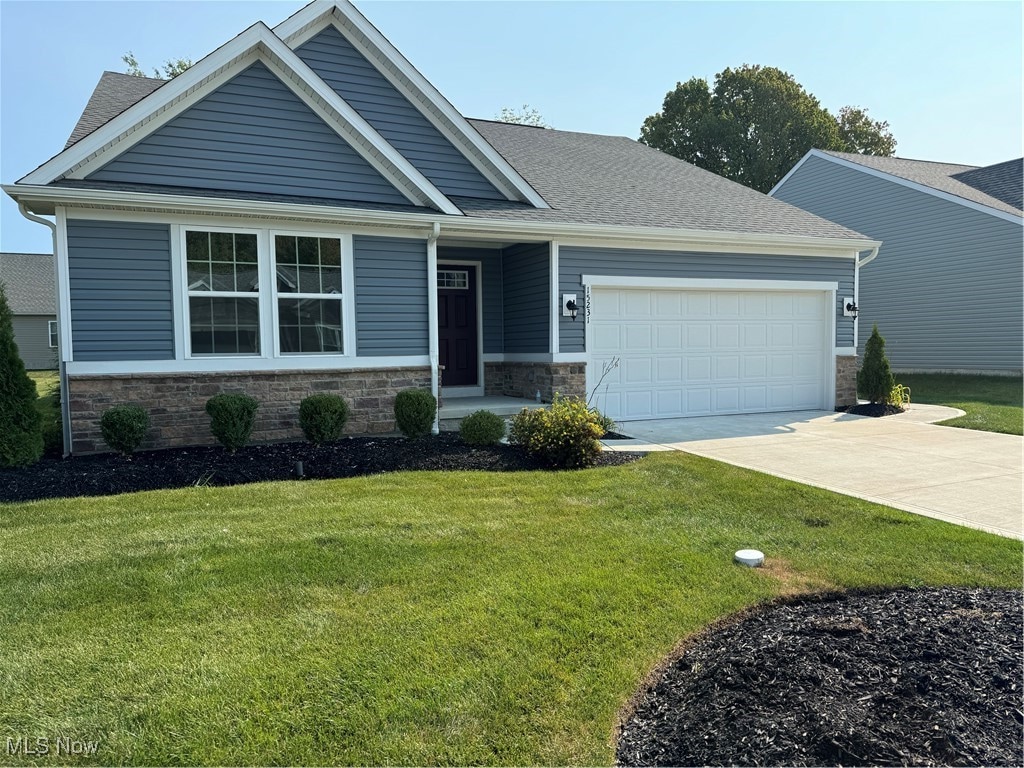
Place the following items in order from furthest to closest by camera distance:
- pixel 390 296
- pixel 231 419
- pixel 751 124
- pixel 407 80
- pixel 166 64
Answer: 1. pixel 751 124
2. pixel 166 64
3. pixel 407 80
4. pixel 390 296
5. pixel 231 419

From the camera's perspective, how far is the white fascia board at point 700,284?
10883mm

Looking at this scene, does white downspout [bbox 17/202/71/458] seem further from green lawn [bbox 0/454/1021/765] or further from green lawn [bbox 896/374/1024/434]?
green lawn [bbox 896/374/1024/434]

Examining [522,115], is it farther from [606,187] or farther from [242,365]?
[242,365]

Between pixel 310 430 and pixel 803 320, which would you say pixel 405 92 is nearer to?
pixel 310 430

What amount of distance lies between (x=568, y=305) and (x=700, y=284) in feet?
8.47

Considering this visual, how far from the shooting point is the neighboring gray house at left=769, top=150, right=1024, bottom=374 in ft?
57.7

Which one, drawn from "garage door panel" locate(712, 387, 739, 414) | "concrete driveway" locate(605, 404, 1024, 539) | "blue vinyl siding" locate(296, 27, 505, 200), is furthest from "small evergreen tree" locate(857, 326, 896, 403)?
"blue vinyl siding" locate(296, 27, 505, 200)

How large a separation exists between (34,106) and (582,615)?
1212 cm

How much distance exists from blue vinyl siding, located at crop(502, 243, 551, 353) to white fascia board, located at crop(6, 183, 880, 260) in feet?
2.00

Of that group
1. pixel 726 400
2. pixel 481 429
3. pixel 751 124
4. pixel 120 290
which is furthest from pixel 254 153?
pixel 751 124

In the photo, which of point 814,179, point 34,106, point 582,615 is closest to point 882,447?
point 582,615

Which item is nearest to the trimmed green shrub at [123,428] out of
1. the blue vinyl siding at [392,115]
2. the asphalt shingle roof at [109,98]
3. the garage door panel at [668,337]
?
the asphalt shingle roof at [109,98]

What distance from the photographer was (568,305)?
10.6 m

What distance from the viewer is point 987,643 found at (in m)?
3.15
